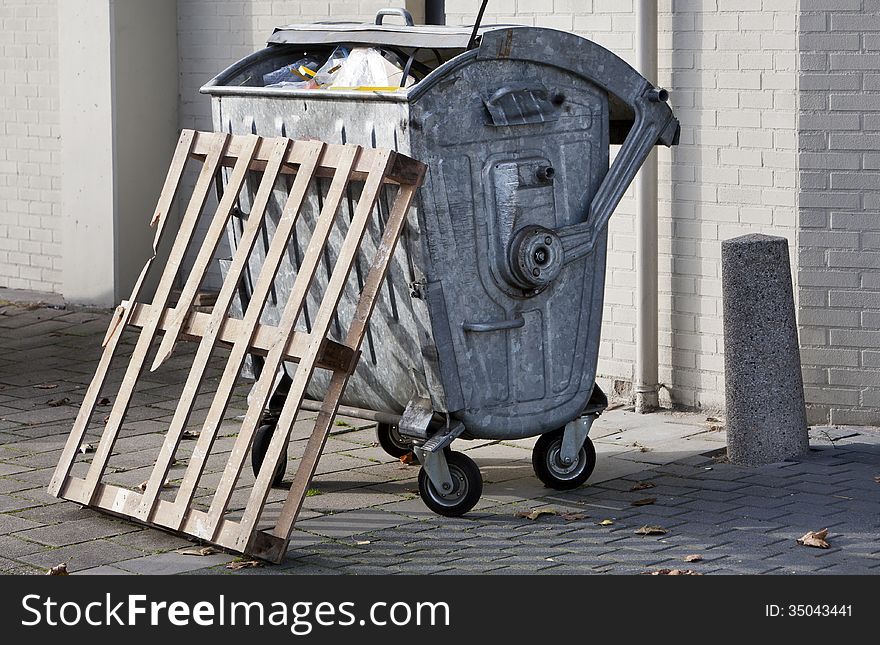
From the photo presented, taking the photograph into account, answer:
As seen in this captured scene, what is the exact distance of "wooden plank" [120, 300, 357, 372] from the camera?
5465 millimetres

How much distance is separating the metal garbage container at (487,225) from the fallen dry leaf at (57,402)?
2.38 meters

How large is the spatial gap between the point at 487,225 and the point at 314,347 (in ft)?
3.01

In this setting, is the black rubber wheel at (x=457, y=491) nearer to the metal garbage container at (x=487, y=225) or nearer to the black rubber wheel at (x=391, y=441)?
the metal garbage container at (x=487, y=225)

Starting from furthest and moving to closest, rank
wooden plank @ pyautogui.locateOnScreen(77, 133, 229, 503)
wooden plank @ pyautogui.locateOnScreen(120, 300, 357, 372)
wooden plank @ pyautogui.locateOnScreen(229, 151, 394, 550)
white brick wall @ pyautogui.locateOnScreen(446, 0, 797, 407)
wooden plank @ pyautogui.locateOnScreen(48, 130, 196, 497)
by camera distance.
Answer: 1. white brick wall @ pyautogui.locateOnScreen(446, 0, 797, 407)
2. wooden plank @ pyautogui.locateOnScreen(48, 130, 196, 497)
3. wooden plank @ pyautogui.locateOnScreen(77, 133, 229, 503)
4. wooden plank @ pyautogui.locateOnScreen(120, 300, 357, 372)
5. wooden plank @ pyautogui.locateOnScreen(229, 151, 394, 550)

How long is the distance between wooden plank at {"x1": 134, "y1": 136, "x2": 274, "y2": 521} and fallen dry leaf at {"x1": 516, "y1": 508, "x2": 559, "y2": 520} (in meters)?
1.43

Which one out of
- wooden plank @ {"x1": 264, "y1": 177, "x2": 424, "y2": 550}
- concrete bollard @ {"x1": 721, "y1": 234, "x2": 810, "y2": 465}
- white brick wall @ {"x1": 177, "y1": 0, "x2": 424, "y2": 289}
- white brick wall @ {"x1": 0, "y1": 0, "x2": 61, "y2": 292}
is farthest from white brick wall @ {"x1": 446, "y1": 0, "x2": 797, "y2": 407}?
white brick wall @ {"x1": 0, "y1": 0, "x2": 61, "y2": 292}

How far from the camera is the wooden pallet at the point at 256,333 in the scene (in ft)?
17.7

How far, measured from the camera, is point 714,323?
25.1 feet

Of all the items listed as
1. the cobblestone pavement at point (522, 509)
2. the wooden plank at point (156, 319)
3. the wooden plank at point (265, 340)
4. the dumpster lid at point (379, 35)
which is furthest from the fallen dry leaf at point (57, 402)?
the dumpster lid at point (379, 35)

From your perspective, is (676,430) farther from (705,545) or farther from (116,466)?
(116,466)

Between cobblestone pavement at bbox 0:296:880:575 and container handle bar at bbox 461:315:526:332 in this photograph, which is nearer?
cobblestone pavement at bbox 0:296:880:575

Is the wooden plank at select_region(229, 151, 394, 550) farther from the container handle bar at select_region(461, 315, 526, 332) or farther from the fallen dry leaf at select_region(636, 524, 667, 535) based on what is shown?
the fallen dry leaf at select_region(636, 524, 667, 535)

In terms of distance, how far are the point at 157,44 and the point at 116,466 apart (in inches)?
200

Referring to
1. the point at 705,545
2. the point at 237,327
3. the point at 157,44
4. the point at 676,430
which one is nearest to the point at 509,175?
the point at 237,327
